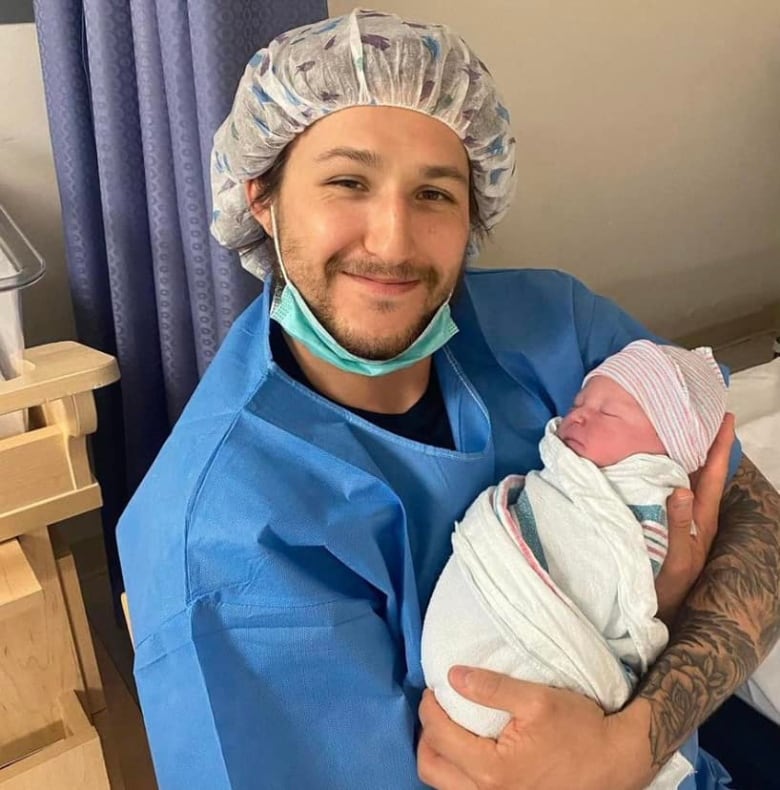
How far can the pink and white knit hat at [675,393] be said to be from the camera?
0.95m

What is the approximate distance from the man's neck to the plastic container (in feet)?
1.05

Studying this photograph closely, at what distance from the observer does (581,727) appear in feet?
2.66

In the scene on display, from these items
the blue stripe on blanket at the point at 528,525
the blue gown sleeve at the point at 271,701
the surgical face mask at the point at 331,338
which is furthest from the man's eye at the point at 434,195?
the blue gown sleeve at the point at 271,701

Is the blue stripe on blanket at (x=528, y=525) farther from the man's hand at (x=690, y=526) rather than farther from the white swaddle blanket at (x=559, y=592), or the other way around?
the man's hand at (x=690, y=526)

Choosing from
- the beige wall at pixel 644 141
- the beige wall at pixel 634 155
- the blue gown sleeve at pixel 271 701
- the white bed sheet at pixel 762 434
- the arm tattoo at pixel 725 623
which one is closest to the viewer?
the blue gown sleeve at pixel 271 701

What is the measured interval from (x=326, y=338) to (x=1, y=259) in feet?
1.40

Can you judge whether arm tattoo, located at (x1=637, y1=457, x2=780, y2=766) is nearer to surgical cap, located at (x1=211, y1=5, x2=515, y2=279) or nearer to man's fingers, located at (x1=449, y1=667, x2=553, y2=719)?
man's fingers, located at (x1=449, y1=667, x2=553, y2=719)

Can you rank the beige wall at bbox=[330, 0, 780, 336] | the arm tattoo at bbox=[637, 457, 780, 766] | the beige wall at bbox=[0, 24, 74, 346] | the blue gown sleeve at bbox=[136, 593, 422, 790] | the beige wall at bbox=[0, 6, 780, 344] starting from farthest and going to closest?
the beige wall at bbox=[330, 0, 780, 336], the beige wall at bbox=[0, 6, 780, 344], the beige wall at bbox=[0, 24, 74, 346], the arm tattoo at bbox=[637, 457, 780, 766], the blue gown sleeve at bbox=[136, 593, 422, 790]

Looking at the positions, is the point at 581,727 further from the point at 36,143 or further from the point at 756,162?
the point at 756,162

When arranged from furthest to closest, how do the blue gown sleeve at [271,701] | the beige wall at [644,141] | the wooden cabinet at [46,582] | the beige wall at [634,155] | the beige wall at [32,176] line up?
the beige wall at [644,141]
the beige wall at [634,155]
the beige wall at [32,176]
the wooden cabinet at [46,582]
the blue gown sleeve at [271,701]

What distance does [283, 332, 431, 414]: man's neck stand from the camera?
100 centimetres

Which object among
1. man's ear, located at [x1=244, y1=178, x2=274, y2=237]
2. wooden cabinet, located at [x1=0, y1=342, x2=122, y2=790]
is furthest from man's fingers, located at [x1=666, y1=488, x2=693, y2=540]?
wooden cabinet, located at [x1=0, y1=342, x2=122, y2=790]

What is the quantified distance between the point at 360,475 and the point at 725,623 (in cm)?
47

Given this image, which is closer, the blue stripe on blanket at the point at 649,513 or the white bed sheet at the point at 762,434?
the blue stripe on blanket at the point at 649,513
